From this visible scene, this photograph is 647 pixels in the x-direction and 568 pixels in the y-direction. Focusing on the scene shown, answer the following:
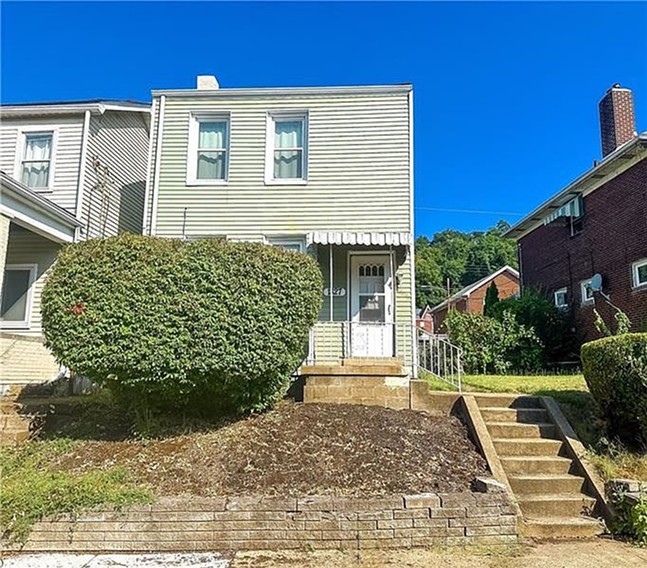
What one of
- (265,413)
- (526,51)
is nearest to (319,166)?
(526,51)

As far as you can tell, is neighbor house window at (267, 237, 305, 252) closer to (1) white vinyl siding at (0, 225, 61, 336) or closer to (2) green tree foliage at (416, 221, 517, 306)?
(1) white vinyl siding at (0, 225, 61, 336)

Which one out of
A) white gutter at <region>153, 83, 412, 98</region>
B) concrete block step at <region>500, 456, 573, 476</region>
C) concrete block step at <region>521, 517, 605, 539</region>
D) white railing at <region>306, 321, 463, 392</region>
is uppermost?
white gutter at <region>153, 83, 412, 98</region>

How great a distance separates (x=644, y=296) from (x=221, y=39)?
1230 centimetres

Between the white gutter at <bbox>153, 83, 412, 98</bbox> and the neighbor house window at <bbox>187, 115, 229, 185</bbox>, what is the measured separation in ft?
1.78

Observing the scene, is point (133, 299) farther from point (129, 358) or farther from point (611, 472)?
point (611, 472)

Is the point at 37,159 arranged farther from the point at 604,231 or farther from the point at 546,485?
the point at 604,231

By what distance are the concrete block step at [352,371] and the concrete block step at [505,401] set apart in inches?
50.4

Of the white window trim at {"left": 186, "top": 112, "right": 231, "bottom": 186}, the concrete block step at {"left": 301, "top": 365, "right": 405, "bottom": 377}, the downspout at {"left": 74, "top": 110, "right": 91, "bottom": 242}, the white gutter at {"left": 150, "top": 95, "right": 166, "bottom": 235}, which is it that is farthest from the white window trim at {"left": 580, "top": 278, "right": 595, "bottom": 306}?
the downspout at {"left": 74, "top": 110, "right": 91, "bottom": 242}

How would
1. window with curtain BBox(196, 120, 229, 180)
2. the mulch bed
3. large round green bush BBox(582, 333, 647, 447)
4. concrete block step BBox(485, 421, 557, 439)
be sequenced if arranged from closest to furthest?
the mulch bed → large round green bush BBox(582, 333, 647, 447) → concrete block step BBox(485, 421, 557, 439) → window with curtain BBox(196, 120, 229, 180)

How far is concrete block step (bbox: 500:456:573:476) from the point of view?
659 cm

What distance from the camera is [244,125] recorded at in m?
12.4

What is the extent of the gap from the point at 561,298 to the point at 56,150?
633 inches

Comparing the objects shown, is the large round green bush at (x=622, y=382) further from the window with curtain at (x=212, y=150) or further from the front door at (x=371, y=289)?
the window with curtain at (x=212, y=150)

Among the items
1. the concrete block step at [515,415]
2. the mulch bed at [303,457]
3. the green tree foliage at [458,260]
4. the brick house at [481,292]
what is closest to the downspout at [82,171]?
the mulch bed at [303,457]
